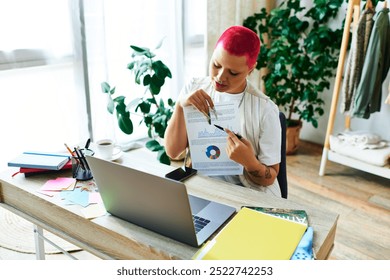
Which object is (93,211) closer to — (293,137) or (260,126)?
(260,126)

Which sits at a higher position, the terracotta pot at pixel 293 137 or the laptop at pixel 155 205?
the laptop at pixel 155 205

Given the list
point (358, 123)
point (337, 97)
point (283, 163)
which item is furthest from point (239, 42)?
point (358, 123)

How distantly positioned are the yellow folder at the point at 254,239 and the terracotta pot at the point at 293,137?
7.47 ft

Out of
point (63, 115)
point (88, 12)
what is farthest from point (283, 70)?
point (63, 115)

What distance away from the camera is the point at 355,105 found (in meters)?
2.60

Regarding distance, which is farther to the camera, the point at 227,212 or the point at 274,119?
the point at 274,119

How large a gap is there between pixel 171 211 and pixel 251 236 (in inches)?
8.1

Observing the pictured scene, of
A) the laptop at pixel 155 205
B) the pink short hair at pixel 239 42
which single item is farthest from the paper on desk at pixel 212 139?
the laptop at pixel 155 205

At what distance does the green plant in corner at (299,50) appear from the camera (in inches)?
116

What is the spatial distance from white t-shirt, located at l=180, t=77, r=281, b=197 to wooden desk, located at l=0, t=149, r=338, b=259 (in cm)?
20

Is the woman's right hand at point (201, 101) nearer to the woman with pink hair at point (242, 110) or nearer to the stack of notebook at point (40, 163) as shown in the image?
the woman with pink hair at point (242, 110)

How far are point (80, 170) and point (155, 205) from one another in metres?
0.47

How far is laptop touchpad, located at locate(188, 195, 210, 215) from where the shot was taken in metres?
1.05
